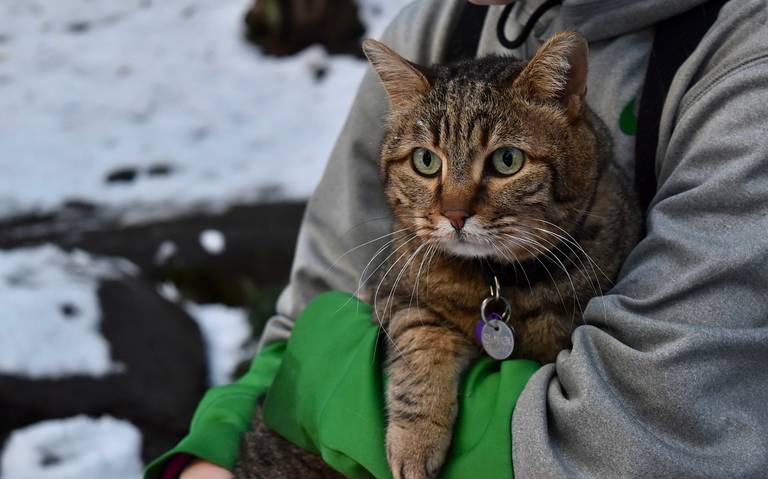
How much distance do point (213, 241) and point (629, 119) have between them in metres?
2.86

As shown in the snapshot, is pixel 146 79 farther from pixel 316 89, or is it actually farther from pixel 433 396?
pixel 433 396

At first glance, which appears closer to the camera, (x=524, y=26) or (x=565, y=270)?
(x=565, y=270)

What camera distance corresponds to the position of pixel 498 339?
1.72 meters

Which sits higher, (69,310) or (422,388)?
(422,388)

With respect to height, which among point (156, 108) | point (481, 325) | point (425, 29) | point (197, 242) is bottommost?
point (197, 242)

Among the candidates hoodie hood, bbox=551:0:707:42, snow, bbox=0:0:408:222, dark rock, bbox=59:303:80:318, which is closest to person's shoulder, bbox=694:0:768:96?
hoodie hood, bbox=551:0:707:42

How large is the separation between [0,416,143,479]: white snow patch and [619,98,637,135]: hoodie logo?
8.04 feet

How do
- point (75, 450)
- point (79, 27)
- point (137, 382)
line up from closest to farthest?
point (75, 450), point (137, 382), point (79, 27)

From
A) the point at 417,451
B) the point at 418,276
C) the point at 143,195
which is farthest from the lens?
the point at 143,195

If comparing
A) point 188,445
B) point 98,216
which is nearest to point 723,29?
point 188,445

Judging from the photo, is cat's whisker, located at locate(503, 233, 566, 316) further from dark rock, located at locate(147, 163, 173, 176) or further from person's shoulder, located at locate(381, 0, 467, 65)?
dark rock, located at locate(147, 163, 173, 176)

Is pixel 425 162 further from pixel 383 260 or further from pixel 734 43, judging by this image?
pixel 734 43

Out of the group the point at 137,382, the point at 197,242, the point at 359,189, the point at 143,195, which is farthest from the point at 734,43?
the point at 143,195

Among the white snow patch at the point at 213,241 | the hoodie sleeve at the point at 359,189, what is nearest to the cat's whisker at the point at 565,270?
the hoodie sleeve at the point at 359,189
